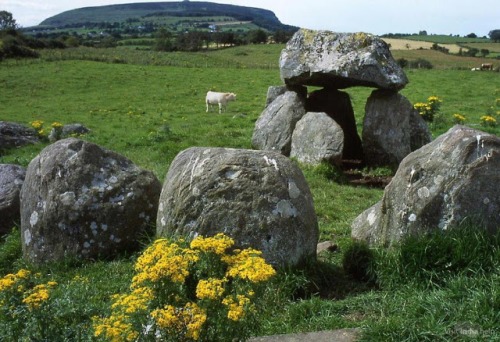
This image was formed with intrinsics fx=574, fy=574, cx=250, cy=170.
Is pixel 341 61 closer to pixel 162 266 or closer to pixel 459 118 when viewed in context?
pixel 459 118

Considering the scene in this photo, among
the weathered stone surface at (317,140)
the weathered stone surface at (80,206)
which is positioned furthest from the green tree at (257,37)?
the weathered stone surface at (80,206)

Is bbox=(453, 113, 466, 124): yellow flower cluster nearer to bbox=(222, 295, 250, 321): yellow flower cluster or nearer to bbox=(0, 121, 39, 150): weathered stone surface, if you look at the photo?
bbox=(0, 121, 39, 150): weathered stone surface

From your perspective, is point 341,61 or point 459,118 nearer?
point 341,61

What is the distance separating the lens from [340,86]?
16922 mm

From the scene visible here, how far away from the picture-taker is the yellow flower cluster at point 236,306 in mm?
4324

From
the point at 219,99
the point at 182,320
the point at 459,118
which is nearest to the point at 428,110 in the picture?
the point at 459,118

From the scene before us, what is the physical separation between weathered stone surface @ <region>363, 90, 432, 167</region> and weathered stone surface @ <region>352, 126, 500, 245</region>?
734cm

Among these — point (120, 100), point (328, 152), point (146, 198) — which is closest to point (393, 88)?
point (328, 152)

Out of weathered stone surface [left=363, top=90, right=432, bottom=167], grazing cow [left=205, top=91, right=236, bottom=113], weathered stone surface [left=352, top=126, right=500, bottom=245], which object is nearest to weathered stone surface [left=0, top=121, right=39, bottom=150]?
grazing cow [left=205, top=91, right=236, bottom=113]

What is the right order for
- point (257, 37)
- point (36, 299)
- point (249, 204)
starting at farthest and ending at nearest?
point (257, 37) → point (249, 204) → point (36, 299)

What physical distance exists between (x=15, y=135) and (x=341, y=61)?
452 inches

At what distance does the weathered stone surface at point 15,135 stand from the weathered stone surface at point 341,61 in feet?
30.7

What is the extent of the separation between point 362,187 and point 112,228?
6.40m

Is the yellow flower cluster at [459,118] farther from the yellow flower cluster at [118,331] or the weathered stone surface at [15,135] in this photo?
the yellow flower cluster at [118,331]
